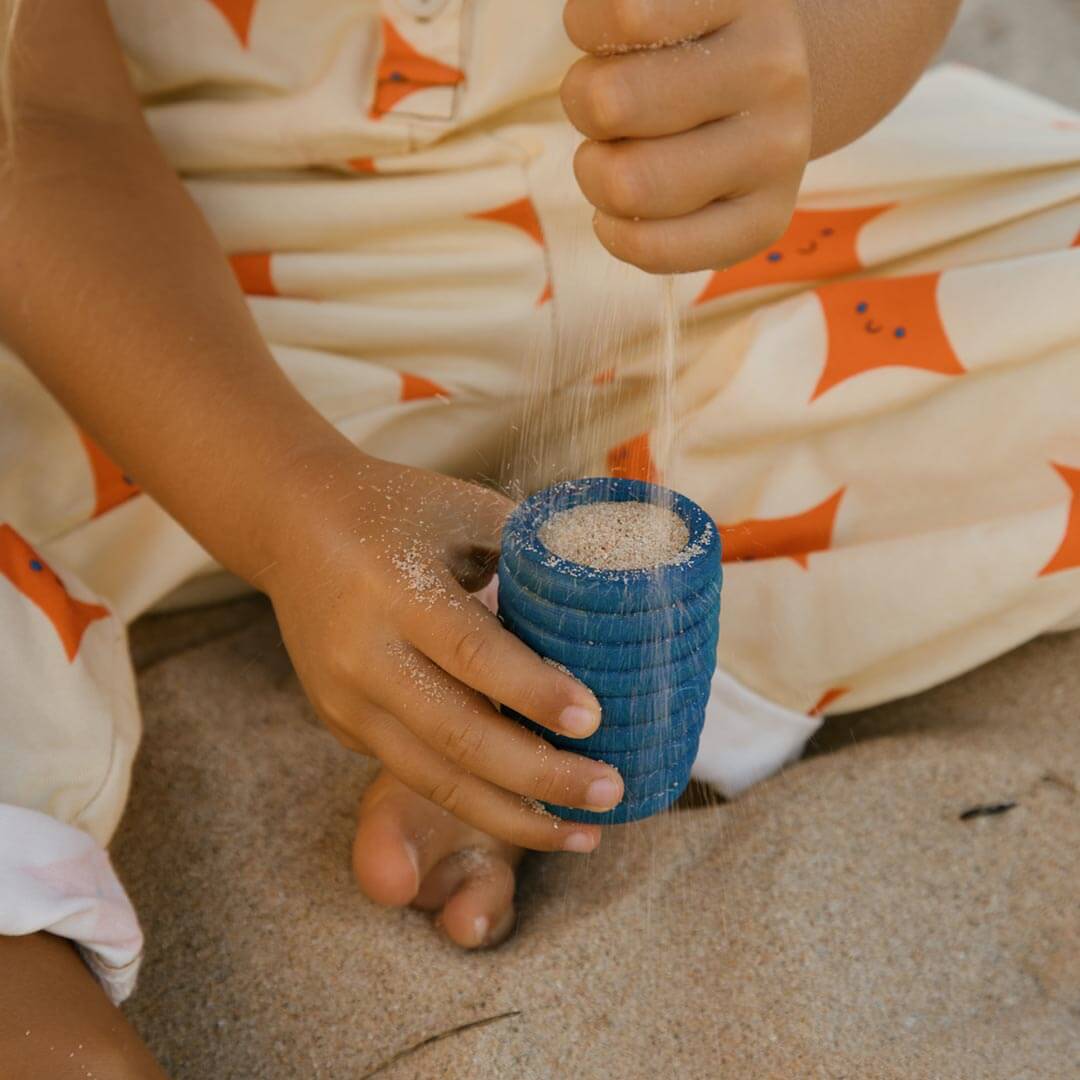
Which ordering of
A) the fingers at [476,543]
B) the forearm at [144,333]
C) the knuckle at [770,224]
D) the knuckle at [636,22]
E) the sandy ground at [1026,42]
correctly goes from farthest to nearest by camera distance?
the sandy ground at [1026,42] → the forearm at [144,333] → the fingers at [476,543] → the knuckle at [770,224] → the knuckle at [636,22]

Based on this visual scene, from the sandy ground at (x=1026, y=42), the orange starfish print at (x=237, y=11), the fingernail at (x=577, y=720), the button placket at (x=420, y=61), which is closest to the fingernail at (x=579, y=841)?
the fingernail at (x=577, y=720)

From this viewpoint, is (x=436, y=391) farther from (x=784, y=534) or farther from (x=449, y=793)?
(x=449, y=793)

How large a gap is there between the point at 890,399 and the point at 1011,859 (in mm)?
412

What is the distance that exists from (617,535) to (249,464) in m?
0.32

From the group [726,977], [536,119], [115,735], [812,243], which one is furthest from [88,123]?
[726,977]

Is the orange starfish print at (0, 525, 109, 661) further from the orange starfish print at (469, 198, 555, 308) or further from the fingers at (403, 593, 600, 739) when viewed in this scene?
the orange starfish print at (469, 198, 555, 308)

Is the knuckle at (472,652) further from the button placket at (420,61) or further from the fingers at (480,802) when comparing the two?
the button placket at (420,61)

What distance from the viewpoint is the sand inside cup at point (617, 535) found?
842 mm

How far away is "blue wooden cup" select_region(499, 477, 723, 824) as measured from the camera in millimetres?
807

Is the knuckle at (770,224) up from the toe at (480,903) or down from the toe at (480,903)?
up

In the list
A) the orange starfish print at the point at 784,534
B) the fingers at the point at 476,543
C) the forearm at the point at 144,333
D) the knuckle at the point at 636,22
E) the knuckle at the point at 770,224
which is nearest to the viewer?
the knuckle at the point at 636,22

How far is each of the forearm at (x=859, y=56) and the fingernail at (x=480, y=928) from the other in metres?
0.65

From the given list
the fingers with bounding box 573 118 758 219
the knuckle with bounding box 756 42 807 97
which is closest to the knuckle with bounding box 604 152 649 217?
the fingers with bounding box 573 118 758 219

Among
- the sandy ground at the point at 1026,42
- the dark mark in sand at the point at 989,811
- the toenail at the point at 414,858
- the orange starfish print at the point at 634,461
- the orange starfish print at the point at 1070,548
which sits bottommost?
the sandy ground at the point at 1026,42
